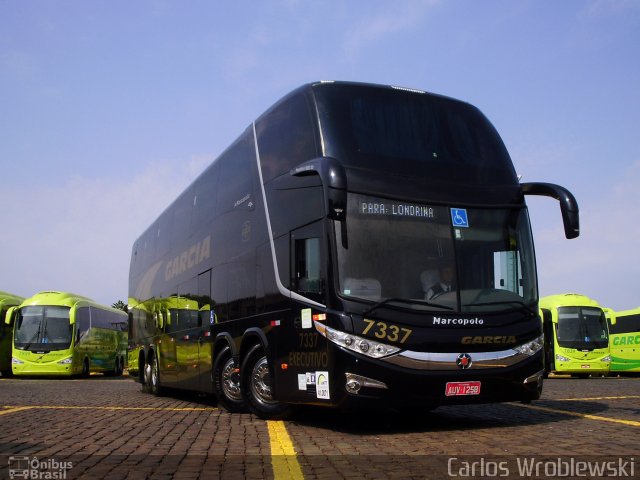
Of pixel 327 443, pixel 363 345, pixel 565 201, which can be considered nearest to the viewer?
pixel 327 443

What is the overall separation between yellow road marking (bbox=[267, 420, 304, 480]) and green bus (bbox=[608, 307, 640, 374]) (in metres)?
25.8

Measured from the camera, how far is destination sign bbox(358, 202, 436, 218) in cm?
868

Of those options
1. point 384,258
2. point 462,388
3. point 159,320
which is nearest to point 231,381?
point 384,258

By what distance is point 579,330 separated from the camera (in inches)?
1113

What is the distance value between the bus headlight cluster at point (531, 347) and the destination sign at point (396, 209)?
1.82 m

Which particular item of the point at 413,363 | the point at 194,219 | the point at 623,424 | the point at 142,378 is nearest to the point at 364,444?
the point at 413,363

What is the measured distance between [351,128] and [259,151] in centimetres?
223

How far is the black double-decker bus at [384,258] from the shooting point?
27.2 feet

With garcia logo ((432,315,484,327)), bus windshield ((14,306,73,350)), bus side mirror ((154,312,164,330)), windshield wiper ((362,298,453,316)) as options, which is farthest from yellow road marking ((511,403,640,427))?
bus windshield ((14,306,73,350))

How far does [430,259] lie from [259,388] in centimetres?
319

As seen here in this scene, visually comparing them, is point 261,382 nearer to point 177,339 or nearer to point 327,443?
point 327,443

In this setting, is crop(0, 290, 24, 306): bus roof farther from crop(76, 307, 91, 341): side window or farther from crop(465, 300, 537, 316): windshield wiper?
crop(465, 300, 537, 316): windshield wiper

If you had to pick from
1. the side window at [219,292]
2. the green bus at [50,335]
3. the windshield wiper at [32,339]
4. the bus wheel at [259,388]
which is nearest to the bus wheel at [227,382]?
the side window at [219,292]

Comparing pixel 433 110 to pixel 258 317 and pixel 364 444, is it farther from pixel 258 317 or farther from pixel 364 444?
pixel 364 444
